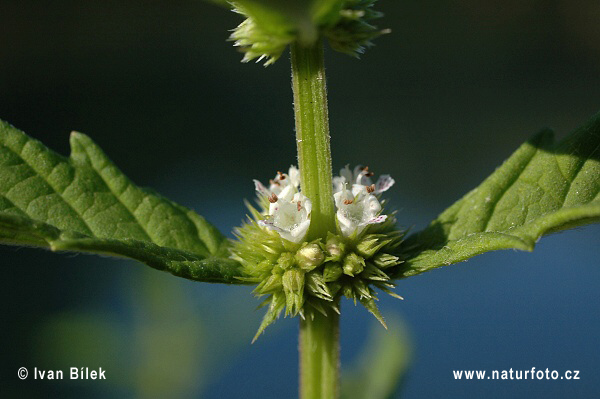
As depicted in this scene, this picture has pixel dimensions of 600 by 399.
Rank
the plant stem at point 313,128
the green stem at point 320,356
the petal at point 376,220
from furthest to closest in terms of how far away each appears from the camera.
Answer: the green stem at point 320,356, the petal at point 376,220, the plant stem at point 313,128

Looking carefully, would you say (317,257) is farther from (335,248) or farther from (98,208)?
(98,208)

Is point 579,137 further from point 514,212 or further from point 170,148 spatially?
point 170,148

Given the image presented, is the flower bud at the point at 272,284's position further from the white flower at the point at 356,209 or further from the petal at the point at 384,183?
the petal at the point at 384,183

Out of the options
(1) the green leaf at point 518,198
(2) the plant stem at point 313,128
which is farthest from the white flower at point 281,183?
(1) the green leaf at point 518,198

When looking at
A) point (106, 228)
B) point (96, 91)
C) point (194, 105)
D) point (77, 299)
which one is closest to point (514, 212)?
point (106, 228)

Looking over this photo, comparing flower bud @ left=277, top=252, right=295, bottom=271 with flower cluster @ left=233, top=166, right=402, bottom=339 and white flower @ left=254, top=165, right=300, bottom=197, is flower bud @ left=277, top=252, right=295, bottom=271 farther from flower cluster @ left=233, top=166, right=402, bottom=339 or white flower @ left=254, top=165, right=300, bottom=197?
white flower @ left=254, top=165, right=300, bottom=197

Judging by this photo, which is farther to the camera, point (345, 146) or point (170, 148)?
point (345, 146)

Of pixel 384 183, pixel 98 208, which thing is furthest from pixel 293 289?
pixel 98 208
